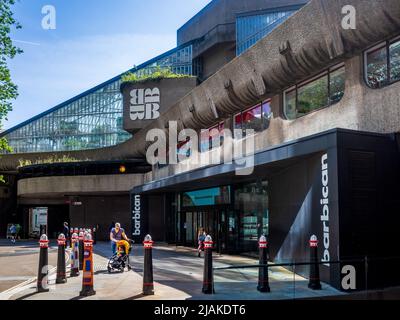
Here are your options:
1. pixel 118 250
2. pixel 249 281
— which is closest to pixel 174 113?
pixel 118 250

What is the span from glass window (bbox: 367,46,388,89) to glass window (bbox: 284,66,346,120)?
1.08 meters

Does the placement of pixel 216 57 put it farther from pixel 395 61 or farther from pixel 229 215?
pixel 395 61

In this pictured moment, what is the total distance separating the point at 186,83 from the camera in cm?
4019

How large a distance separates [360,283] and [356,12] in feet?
24.5

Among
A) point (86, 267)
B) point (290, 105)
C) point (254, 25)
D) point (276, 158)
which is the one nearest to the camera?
point (86, 267)

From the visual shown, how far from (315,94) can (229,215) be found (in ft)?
26.9

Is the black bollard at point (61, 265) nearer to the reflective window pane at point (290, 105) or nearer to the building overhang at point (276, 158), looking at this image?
the building overhang at point (276, 158)

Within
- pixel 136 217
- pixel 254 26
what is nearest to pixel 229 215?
pixel 136 217

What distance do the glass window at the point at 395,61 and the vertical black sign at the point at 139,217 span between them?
69.8 ft

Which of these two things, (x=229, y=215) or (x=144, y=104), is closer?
(x=229, y=215)

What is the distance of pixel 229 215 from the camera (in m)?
23.1

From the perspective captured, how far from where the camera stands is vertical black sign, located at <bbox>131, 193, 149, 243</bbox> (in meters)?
32.1

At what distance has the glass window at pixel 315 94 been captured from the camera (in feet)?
51.5

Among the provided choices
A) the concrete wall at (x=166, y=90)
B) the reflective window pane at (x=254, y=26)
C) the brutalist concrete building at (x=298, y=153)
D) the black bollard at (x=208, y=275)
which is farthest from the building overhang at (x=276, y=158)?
the reflective window pane at (x=254, y=26)
